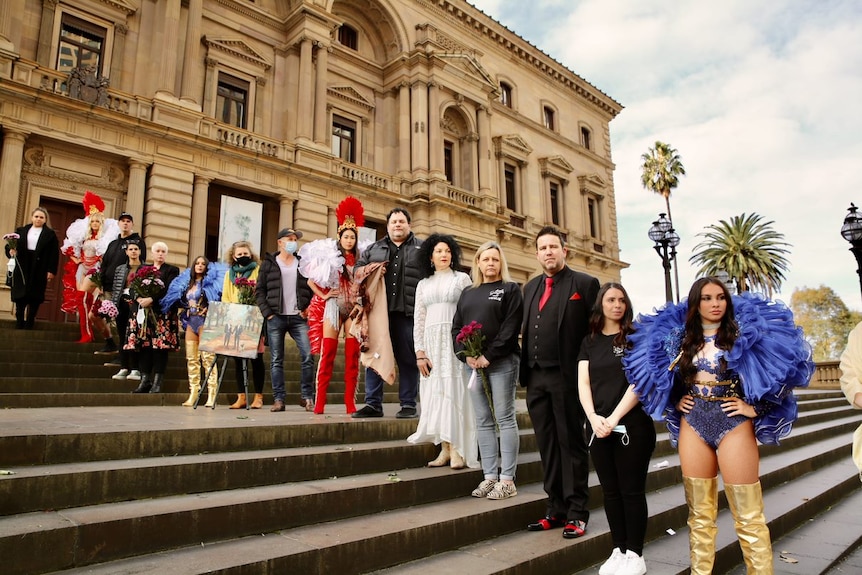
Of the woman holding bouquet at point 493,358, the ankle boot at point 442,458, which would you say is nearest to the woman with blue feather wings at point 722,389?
the woman holding bouquet at point 493,358

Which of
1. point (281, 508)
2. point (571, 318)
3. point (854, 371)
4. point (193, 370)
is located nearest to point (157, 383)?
point (193, 370)

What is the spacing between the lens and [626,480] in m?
3.49

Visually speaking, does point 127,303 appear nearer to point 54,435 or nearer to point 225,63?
point 54,435

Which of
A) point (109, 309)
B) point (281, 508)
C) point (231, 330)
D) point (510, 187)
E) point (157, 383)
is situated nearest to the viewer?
point (281, 508)

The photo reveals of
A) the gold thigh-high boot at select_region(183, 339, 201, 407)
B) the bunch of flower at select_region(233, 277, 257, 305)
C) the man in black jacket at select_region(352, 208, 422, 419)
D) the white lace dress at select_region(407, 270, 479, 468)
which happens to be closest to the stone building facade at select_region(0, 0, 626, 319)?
the gold thigh-high boot at select_region(183, 339, 201, 407)

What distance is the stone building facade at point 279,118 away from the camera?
15102 millimetres

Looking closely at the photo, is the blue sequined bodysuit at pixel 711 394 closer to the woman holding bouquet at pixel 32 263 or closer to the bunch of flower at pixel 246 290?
the bunch of flower at pixel 246 290

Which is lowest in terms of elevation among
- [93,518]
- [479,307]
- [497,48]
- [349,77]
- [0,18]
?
Result: [93,518]

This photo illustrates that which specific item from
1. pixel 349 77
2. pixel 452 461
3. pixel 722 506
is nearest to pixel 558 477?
pixel 452 461

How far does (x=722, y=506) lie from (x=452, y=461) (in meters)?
3.11

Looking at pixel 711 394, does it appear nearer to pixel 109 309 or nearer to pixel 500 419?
pixel 500 419

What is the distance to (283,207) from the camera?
62.6ft

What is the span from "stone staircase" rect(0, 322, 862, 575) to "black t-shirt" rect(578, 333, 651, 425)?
1.01 m

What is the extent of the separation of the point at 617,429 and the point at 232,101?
20.1m
